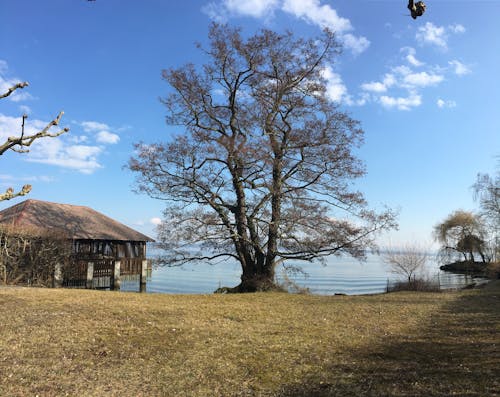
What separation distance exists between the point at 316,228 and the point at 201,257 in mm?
4854

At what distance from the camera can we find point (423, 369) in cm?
534

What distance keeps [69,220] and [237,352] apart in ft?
68.3

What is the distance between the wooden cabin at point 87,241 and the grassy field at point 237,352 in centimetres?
1163

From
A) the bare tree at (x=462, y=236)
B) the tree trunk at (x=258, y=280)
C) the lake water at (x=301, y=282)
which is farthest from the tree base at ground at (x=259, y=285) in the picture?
the bare tree at (x=462, y=236)

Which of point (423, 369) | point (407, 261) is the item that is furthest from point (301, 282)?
point (423, 369)

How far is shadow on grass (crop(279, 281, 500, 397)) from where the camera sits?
453 cm

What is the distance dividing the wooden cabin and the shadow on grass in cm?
1667

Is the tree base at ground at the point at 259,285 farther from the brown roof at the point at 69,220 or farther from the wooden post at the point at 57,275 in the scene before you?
the brown roof at the point at 69,220

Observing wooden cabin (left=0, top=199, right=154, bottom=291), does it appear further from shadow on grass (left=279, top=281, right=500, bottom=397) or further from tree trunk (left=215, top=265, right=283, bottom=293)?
shadow on grass (left=279, top=281, right=500, bottom=397)

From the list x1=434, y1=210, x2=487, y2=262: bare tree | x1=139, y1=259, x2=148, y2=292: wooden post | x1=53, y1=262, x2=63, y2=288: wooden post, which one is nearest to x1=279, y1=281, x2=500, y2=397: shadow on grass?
x1=53, y1=262, x2=63, y2=288: wooden post

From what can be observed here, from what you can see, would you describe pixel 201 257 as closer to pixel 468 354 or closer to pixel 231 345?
pixel 231 345

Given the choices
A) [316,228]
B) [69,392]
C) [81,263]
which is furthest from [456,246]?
[69,392]

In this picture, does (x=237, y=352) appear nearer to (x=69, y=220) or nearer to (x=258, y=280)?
(x=258, y=280)

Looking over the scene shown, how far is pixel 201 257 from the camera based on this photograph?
17406mm
